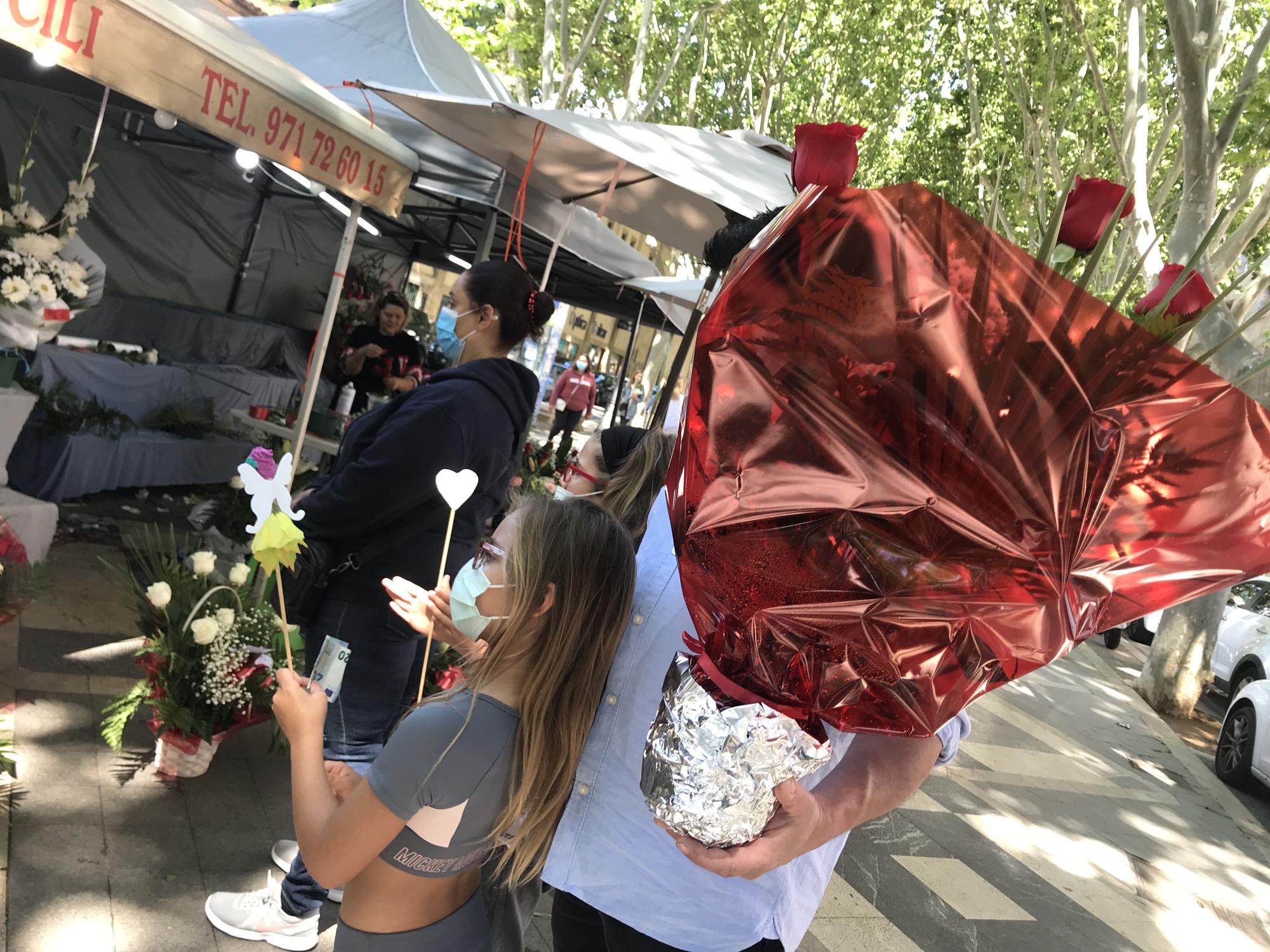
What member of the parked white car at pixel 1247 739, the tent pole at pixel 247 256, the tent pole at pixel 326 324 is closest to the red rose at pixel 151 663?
the tent pole at pixel 326 324

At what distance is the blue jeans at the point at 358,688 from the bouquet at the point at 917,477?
6.02ft

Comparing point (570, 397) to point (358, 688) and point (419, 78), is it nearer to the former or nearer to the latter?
point (419, 78)

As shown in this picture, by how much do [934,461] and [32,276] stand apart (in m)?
5.19

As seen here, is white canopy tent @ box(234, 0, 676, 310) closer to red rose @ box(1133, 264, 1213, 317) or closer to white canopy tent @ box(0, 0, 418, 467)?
white canopy tent @ box(0, 0, 418, 467)

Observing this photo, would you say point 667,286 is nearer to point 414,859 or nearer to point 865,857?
point 865,857

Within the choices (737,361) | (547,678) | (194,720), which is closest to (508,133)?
(194,720)

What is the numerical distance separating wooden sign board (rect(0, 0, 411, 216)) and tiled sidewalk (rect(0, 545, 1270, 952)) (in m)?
2.28

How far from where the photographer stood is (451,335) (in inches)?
212

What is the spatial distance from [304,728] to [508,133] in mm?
4156

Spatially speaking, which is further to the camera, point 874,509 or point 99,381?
point 99,381

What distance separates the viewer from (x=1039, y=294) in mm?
876

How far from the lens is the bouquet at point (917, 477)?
35.3 inches

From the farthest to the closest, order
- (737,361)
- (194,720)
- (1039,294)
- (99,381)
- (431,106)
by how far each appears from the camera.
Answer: (99,381) → (431,106) → (194,720) → (737,361) → (1039,294)

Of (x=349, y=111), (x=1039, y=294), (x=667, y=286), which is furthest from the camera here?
(x=667, y=286)
